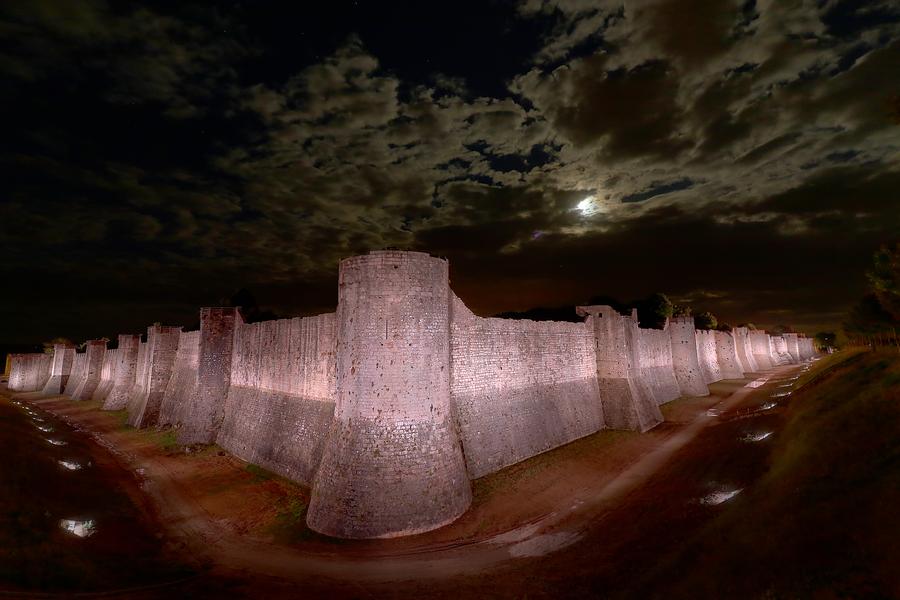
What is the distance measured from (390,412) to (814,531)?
36.1 feet

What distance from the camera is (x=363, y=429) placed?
1382 centimetres

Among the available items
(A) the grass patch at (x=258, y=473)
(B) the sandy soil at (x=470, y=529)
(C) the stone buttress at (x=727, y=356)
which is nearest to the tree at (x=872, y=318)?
(C) the stone buttress at (x=727, y=356)

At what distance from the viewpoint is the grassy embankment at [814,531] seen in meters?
7.07

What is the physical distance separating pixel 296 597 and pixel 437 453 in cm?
556

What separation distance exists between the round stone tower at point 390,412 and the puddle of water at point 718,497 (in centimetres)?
Result: 817

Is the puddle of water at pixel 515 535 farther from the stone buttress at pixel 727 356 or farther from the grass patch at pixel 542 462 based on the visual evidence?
the stone buttress at pixel 727 356

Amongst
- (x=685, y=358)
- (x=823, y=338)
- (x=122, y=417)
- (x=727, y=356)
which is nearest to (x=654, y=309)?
(x=727, y=356)

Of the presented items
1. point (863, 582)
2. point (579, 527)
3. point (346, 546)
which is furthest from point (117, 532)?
point (863, 582)

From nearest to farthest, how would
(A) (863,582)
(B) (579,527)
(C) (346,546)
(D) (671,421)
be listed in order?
(A) (863,582) → (C) (346,546) → (B) (579,527) → (D) (671,421)

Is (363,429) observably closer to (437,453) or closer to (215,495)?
(437,453)

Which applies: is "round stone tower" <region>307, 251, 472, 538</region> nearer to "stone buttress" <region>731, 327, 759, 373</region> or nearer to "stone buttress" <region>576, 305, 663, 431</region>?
"stone buttress" <region>576, 305, 663, 431</region>

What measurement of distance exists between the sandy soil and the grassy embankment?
1.97 meters

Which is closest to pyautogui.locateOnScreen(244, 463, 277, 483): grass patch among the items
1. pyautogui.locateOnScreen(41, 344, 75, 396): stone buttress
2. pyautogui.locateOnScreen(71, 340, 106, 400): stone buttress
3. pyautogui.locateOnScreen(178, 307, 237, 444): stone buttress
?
pyautogui.locateOnScreen(178, 307, 237, 444): stone buttress

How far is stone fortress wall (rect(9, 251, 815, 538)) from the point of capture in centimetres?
1356
